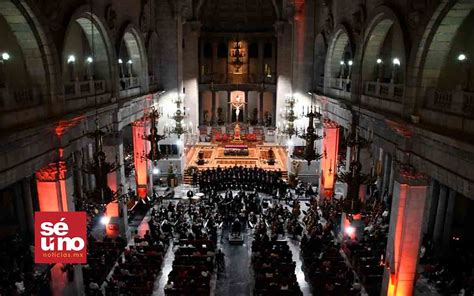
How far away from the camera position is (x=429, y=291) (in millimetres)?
17047

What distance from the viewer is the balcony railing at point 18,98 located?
11.9 m

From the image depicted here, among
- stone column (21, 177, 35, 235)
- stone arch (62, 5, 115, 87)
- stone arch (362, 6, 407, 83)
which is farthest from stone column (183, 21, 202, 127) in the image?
stone arch (362, 6, 407, 83)

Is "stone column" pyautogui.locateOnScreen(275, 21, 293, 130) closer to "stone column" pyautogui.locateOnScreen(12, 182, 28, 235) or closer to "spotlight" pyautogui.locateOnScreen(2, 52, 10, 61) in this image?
"stone column" pyautogui.locateOnScreen(12, 182, 28, 235)

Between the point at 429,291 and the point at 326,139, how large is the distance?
1114 centimetres

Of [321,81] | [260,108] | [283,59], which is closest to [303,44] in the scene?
[321,81]

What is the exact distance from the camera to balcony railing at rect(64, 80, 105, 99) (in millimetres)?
16156

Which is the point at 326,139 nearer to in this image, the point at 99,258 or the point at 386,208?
the point at 386,208

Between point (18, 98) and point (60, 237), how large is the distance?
14.7 ft

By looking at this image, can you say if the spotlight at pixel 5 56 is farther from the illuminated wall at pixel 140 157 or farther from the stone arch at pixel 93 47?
the illuminated wall at pixel 140 157

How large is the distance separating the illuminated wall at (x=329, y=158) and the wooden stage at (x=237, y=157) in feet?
25.0

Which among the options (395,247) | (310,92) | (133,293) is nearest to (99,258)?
(133,293)

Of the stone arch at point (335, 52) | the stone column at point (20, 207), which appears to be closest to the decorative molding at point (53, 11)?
the stone column at point (20, 207)

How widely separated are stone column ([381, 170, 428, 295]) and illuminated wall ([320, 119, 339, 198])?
10744 millimetres

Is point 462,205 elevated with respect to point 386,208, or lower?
Result: elevated
